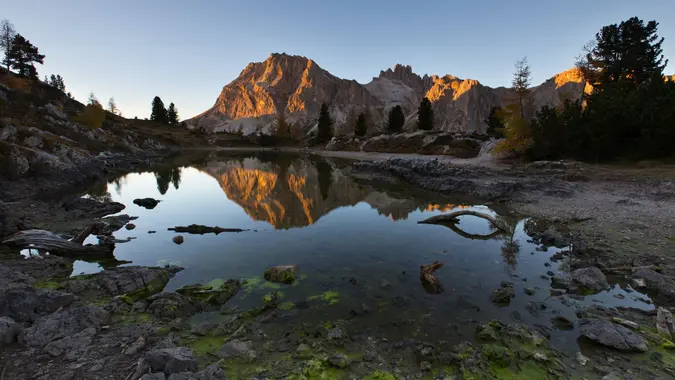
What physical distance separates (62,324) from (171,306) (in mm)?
2269

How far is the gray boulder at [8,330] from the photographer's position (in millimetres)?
6301

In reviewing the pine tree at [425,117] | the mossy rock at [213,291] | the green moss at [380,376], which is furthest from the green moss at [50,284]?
the pine tree at [425,117]

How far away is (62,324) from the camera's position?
704 cm

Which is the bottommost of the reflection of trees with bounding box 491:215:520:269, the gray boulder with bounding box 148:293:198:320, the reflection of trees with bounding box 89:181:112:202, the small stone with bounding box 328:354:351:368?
the reflection of trees with bounding box 491:215:520:269

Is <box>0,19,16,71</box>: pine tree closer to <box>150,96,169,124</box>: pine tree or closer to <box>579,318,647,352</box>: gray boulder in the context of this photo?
<box>150,96,169,124</box>: pine tree

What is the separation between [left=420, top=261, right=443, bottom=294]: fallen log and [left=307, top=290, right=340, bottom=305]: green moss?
10.2 ft

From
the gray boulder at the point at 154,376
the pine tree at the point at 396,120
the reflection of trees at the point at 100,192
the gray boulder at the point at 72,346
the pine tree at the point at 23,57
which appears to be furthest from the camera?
the pine tree at the point at 396,120

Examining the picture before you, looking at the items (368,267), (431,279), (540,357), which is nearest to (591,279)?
(431,279)

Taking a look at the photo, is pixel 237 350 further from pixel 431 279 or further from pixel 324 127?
pixel 324 127

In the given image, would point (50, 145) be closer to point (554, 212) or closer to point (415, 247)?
point (415, 247)

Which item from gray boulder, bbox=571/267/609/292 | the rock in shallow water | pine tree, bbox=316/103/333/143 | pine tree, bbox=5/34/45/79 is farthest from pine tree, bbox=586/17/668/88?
pine tree, bbox=5/34/45/79

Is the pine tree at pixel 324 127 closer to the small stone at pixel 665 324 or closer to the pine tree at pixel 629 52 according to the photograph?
the pine tree at pixel 629 52

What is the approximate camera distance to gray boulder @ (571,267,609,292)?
10211 millimetres

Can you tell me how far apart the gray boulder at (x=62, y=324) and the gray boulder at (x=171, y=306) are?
108 cm
